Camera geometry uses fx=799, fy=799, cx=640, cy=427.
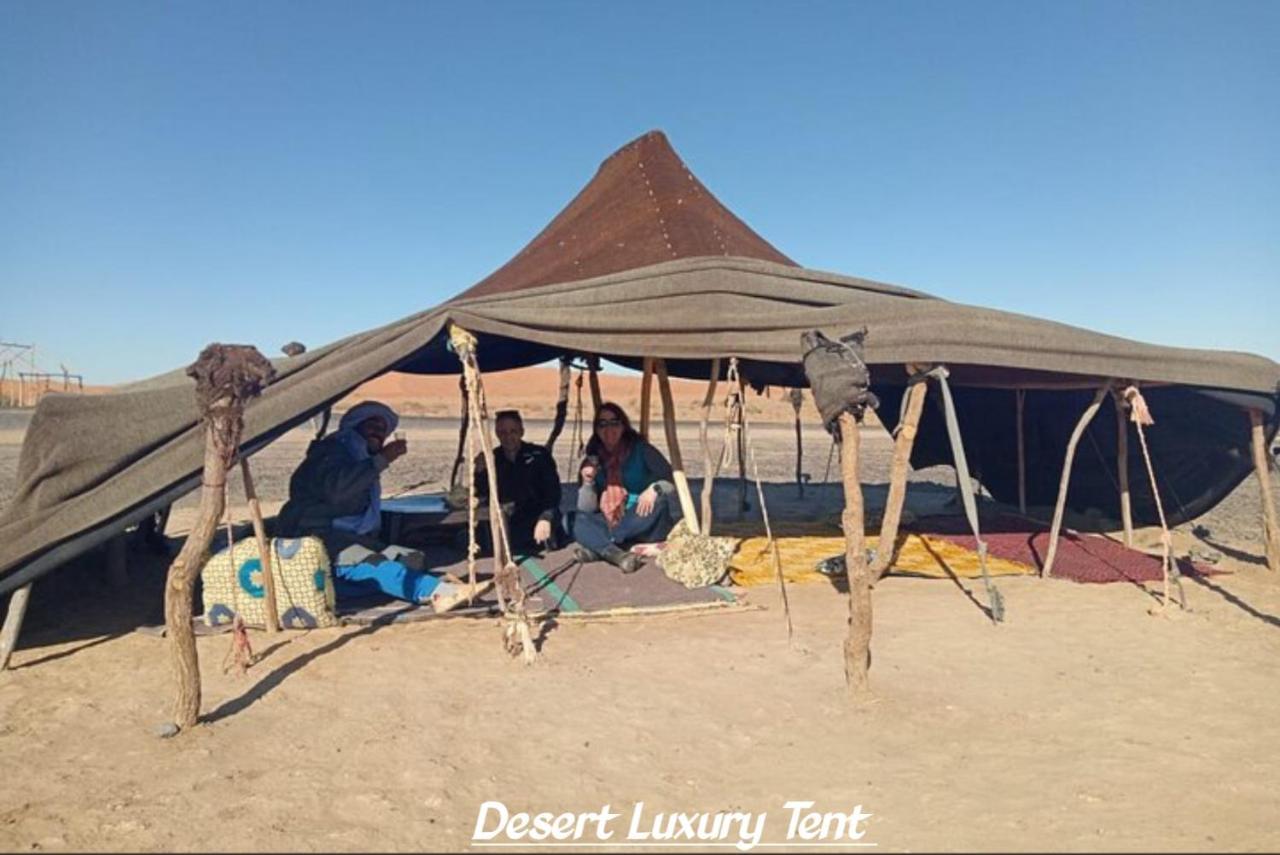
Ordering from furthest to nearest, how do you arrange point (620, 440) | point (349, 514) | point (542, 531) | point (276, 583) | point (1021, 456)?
point (1021, 456), point (620, 440), point (542, 531), point (349, 514), point (276, 583)

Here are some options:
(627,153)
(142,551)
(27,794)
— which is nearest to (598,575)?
(27,794)

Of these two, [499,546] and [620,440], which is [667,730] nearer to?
[499,546]

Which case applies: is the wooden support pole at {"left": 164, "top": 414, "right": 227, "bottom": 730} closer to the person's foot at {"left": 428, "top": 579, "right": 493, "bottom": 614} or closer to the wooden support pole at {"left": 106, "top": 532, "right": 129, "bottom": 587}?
the person's foot at {"left": 428, "top": 579, "right": 493, "bottom": 614}

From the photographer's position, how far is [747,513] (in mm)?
9719

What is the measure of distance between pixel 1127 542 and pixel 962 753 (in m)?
5.24

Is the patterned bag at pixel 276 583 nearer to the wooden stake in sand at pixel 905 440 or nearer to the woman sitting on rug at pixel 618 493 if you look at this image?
the woman sitting on rug at pixel 618 493

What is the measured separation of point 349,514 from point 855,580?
3.67 m

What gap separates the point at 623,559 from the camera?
6.10 meters

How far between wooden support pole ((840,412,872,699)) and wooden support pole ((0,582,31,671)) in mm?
4389

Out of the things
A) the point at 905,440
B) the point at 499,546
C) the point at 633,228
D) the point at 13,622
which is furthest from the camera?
the point at 633,228

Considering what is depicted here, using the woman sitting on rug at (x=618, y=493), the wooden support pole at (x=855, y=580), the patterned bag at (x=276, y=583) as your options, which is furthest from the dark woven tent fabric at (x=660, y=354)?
the wooden support pole at (x=855, y=580)

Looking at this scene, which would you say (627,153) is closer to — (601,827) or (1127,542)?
(1127,542)

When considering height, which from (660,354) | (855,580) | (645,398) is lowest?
(855,580)

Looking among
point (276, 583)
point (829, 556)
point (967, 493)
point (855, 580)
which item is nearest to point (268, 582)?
point (276, 583)
